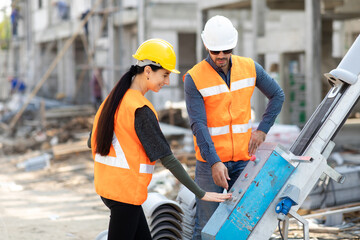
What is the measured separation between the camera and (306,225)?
3.94m

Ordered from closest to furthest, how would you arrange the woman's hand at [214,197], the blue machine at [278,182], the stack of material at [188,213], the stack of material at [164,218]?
1. the woman's hand at [214,197]
2. the blue machine at [278,182]
3. the stack of material at [164,218]
4. the stack of material at [188,213]

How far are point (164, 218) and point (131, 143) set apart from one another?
1782mm

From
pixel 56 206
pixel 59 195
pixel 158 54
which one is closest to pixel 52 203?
pixel 56 206

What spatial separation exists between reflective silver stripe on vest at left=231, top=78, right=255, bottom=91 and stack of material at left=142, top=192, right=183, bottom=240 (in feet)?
4.23

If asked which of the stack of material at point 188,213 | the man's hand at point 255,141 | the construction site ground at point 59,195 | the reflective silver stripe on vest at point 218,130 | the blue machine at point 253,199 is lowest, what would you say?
the construction site ground at point 59,195

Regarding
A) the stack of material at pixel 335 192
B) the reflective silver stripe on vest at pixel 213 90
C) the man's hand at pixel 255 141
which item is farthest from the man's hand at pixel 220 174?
the stack of material at pixel 335 192

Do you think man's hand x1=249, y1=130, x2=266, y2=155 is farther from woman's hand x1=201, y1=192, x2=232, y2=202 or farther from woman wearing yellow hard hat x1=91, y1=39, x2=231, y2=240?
woman wearing yellow hard hat x1=91, y1=39, x2=231, y2=240

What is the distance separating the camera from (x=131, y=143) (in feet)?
11.3

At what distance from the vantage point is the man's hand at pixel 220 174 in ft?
13.8

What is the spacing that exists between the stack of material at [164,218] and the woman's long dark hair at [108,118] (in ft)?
5.52

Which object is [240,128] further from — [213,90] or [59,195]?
[59,195]

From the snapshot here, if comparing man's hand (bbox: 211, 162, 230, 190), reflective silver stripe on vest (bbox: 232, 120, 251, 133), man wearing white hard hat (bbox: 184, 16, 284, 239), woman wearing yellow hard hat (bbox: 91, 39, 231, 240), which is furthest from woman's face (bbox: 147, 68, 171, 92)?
reflective silver stripe on vest (bbox: 232, 120, 251, 133)

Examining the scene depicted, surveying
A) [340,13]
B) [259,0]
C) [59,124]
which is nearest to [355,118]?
[340,13]

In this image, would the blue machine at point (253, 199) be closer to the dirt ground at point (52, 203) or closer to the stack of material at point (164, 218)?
the stack of material at point (164, 218)
